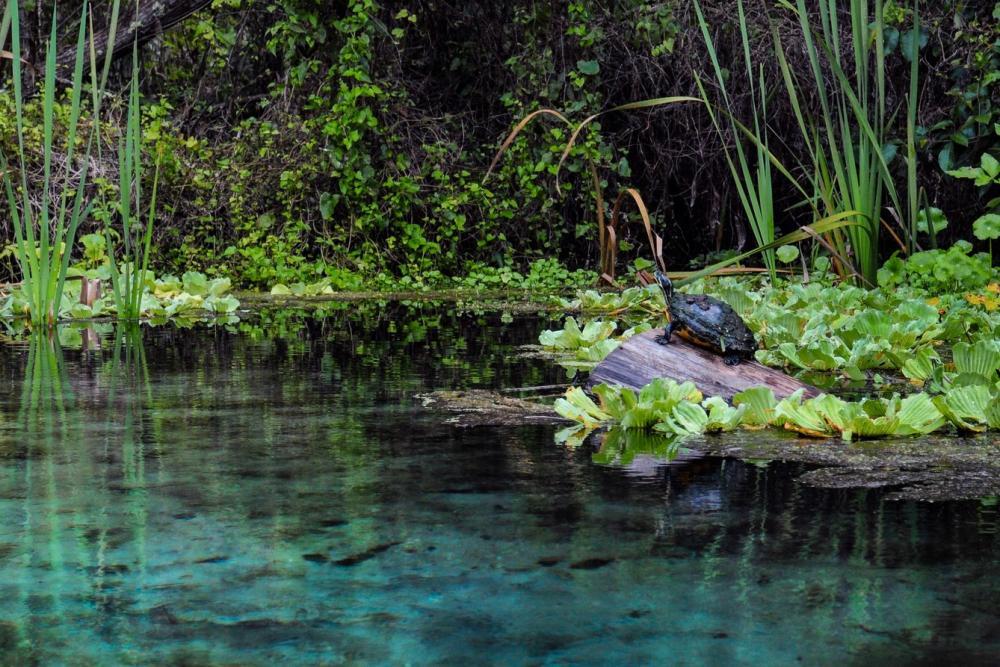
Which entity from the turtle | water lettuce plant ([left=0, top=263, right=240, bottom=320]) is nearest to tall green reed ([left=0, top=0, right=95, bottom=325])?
water lettuce plant ([left=0, top=263, right=240, bottom=320])

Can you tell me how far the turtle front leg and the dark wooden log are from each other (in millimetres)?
28

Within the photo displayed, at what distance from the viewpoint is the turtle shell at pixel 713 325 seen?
10.9 feet

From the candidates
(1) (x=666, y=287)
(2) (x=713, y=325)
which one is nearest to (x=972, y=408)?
(2) (x=713, y=325)

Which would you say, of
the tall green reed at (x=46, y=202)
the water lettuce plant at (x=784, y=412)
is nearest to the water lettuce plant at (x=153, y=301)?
the tall green reed at (x=46, y=202)

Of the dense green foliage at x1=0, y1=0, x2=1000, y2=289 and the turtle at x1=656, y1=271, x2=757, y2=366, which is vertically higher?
the dense green foliage at x1=0, y1=0, x2=1000, y2=289

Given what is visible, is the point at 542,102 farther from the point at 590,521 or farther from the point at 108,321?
the point at 590,521

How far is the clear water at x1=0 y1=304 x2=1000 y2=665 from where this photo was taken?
1422mm

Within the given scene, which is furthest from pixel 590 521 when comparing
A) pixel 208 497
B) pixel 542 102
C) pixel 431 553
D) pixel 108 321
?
pixel 542 102

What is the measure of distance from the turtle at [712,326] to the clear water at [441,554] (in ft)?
2.18

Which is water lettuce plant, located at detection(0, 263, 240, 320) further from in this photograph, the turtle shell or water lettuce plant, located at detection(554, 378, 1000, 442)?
water lettuce plant, located at detection(554, 378, 1000, 442)

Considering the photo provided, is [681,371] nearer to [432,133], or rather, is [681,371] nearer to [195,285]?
[195,285]

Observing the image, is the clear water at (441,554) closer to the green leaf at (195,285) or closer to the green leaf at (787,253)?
the green leaf at (195,285)

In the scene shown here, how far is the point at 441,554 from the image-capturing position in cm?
178

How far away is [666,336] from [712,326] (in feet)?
0.61
